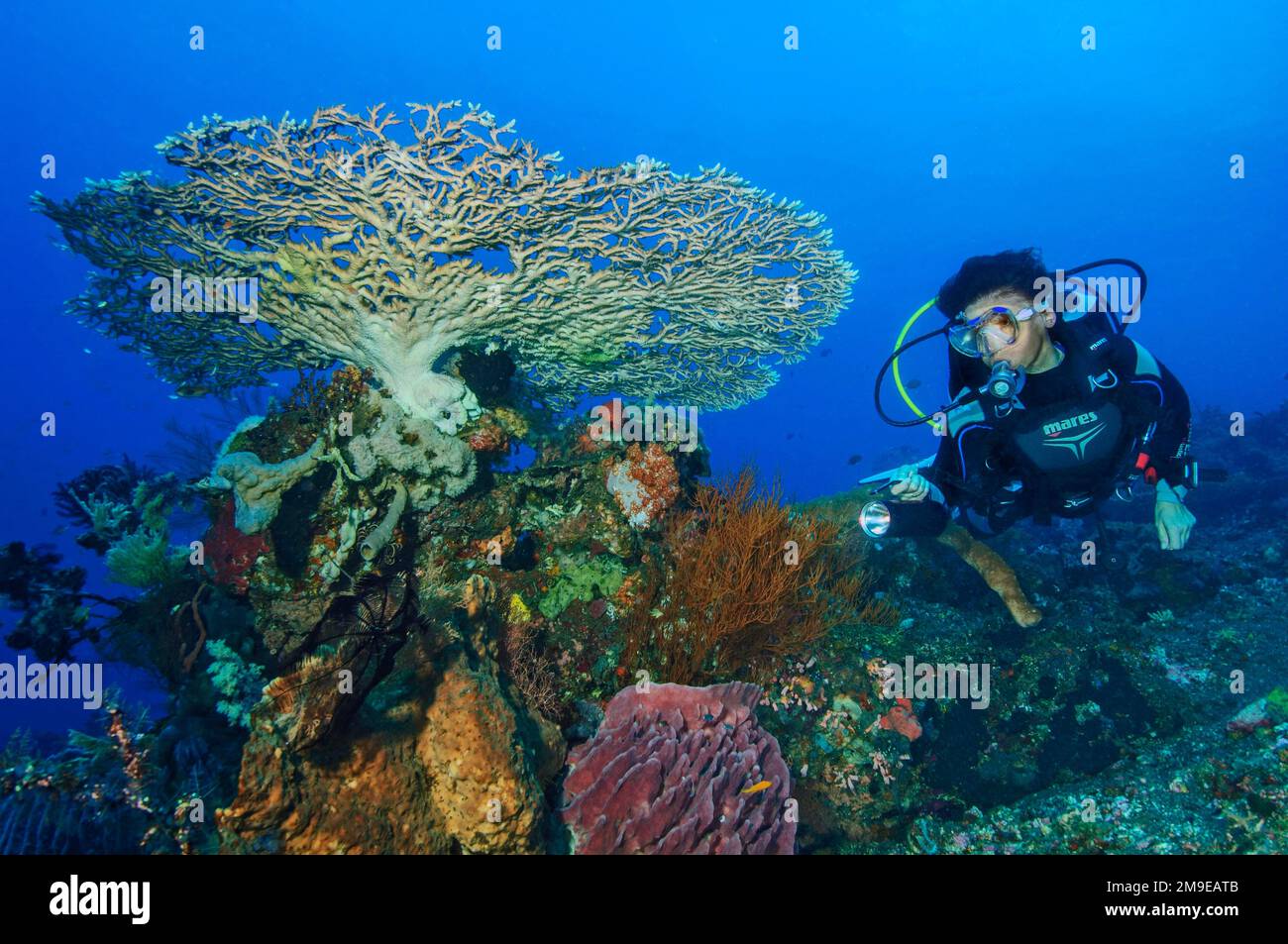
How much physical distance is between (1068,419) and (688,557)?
3.72m

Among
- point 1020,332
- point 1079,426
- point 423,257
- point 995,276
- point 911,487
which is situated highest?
point 423,257

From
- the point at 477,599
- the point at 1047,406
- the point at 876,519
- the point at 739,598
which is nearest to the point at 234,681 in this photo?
the point at 477,599

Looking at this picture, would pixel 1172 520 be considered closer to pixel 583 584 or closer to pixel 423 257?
pixel 583 584

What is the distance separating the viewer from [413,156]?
14.3 feet

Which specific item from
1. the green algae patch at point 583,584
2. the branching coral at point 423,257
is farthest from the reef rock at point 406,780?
the branching coral at point 423,257

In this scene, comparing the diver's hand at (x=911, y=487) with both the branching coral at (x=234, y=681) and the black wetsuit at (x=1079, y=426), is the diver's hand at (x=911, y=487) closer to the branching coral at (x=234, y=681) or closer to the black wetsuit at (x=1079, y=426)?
the black wetsuit at (x=1079, y=426)

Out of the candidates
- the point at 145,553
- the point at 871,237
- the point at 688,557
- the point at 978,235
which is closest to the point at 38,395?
the point at 145,553

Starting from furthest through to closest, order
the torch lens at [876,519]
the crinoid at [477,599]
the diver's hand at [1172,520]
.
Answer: the torch lens at [876,519], the diver's hand at [1172,520], the crinoid at [477,599]

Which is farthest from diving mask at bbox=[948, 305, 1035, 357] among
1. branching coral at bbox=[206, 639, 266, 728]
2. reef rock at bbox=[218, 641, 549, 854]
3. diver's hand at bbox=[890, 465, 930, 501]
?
branching coral at bbox=[206, 639, 266, 728]

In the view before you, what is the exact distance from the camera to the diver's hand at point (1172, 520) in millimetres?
4359

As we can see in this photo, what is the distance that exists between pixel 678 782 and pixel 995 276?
4.70 m

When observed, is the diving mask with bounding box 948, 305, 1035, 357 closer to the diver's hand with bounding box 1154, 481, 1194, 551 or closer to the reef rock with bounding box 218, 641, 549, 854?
the diver's hand with bounding box 1154, 481, 1194, 551

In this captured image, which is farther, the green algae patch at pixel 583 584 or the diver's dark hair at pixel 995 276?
the green algae patch at pixel 583 584

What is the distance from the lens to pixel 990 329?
Answer: 4.52m
